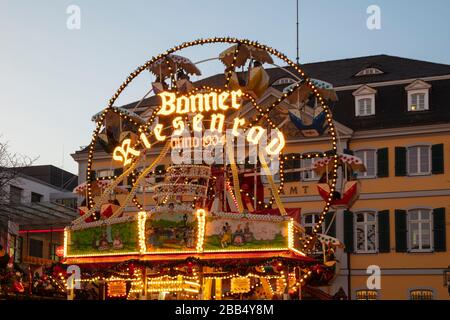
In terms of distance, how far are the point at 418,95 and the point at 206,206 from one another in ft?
76.4

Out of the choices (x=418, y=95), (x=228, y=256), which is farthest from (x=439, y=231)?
(x=228, y=256)

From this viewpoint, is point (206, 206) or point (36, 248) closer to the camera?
point (206, 206)

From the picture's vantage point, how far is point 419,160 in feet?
160

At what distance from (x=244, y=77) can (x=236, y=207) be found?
4.38 meters

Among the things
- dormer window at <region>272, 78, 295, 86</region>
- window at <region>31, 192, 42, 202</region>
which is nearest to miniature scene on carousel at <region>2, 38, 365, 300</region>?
dormer window at <region>272, 78, 295, 86</region>

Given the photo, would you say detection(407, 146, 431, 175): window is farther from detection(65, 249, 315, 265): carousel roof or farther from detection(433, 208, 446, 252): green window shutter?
detection(65, 249, 315, 265): carousel roof

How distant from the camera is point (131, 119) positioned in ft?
108

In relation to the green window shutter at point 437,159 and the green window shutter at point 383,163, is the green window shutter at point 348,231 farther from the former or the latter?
the green window shutter at point 437,159

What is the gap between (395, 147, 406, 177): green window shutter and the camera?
48.9 m

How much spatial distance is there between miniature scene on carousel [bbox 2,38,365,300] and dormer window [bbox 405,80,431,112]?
19613 mm

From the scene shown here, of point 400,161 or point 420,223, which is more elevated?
point 400,161

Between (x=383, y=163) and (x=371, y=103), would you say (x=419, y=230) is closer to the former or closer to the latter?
(x=383, y=163)
